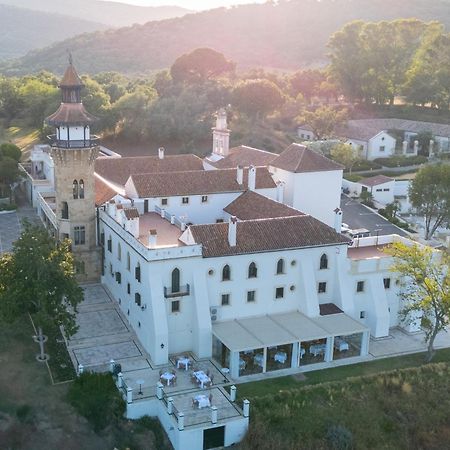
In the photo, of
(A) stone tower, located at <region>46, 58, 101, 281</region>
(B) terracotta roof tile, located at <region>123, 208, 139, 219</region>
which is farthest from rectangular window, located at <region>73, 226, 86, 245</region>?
(B) terracotta roof tile, located at <region>123, 208, 139, 219</region>

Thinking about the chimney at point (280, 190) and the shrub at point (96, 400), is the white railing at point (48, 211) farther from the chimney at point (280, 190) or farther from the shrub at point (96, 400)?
the shrub at point (96, 400)

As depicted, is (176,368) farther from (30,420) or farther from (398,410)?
(398,410)

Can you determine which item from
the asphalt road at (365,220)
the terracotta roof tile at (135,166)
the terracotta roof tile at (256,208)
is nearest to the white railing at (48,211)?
the terracotta roof tile at (135,166)

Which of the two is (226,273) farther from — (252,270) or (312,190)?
(312,190)

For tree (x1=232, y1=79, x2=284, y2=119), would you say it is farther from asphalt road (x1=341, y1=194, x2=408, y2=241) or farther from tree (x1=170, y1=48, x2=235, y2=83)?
asphalt road (x1=341, y1=194, x2=408, y2=241)

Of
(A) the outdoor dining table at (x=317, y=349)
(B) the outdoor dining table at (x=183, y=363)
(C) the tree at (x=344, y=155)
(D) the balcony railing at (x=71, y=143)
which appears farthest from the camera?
(C) the tree at (x=344, y=155)

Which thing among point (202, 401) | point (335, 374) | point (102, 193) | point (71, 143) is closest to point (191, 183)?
point (102, 193)
